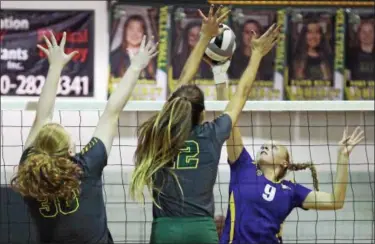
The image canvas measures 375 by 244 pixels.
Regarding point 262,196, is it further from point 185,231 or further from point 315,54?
point 315,54

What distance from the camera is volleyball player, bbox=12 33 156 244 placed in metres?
3.10

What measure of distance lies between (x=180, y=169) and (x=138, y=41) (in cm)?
443

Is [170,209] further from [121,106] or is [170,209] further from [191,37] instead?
[191,37]

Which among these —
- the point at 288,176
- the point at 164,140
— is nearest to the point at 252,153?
the point at 288,176

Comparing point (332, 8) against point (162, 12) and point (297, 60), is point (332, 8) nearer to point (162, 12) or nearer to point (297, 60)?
point (297, 60)

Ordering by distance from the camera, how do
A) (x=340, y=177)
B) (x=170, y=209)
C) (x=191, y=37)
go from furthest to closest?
(x=191, y=37) < (x=340, y=177) < (x=170, y=209)

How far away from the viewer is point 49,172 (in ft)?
10.1

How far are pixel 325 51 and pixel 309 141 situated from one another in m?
0.97

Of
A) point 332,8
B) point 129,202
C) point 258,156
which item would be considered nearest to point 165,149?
point 258,156

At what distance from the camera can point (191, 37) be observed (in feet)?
24.9

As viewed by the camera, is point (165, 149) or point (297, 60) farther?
point (297, 60)

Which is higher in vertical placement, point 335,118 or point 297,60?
point 297,60

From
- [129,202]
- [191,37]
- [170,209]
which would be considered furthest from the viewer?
[191,37]

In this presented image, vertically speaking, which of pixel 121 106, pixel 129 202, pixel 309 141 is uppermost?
pixel 121 106
